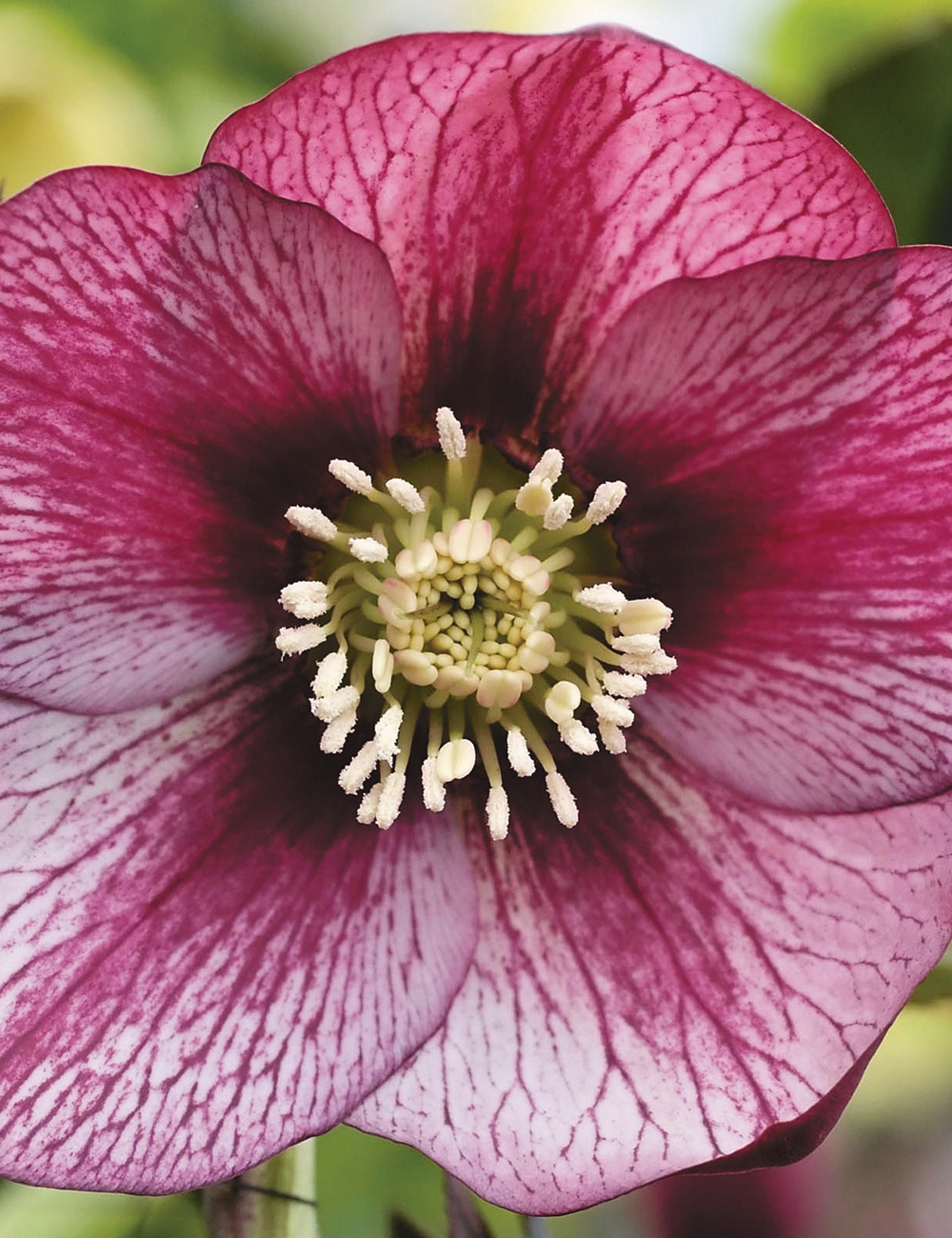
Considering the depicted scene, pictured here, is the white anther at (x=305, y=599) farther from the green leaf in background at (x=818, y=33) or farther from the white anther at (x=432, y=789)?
the green leaf in background at (x=818, y=33)

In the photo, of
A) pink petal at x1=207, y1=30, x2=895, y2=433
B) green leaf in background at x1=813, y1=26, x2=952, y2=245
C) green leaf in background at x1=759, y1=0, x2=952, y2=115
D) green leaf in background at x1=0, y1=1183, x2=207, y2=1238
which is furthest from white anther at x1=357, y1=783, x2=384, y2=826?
green leaf in background at x1=759, y1=0, x2=952, y2=115

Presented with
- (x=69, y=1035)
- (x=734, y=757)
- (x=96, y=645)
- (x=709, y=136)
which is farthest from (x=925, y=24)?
(x=69, y=1035)

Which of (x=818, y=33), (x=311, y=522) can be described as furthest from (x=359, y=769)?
(x=818, y=33)

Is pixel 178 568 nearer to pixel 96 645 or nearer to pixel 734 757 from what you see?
pixel 96 645

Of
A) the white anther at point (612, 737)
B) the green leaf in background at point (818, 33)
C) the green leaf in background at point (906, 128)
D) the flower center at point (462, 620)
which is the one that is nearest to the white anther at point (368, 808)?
the flower center at point (462, 620)

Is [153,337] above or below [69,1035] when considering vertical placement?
above

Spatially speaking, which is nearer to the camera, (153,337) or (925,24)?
(153,337)

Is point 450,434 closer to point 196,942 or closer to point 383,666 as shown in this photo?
point 383,666
